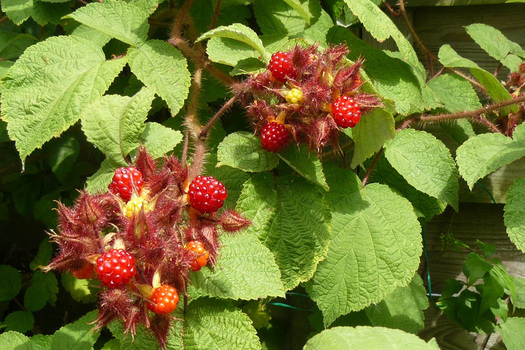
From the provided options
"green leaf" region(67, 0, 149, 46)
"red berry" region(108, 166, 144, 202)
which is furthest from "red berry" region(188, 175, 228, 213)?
"green leaf" region(67, 0, 149, 46)

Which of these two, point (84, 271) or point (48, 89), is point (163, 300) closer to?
point (84, 271)

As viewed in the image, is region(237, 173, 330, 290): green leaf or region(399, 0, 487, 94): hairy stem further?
region(399, 0, 487, 94): hairy stem

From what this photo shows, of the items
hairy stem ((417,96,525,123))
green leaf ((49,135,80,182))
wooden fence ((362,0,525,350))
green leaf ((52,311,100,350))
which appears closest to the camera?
green leaf ((52,311,100,350))

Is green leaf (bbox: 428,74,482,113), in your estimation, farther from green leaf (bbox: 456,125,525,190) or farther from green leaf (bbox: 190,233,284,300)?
green leaf (bbox: 190,233,284,300)

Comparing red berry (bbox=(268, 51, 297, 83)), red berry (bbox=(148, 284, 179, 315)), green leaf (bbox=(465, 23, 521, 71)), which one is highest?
red berry (bbox=(268, 51, 297, 83))

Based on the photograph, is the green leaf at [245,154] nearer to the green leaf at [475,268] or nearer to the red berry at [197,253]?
the red berry at [197,253]

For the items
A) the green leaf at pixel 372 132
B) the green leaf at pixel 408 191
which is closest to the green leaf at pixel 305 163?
the green leaf at pixel 372 132

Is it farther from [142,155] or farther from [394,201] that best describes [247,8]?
[142,155]
